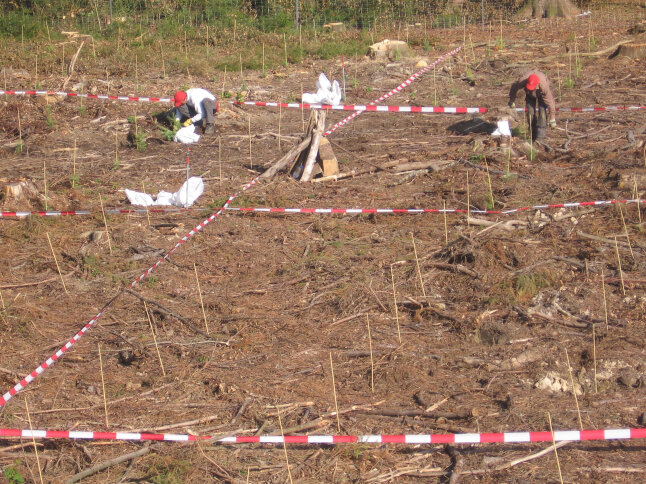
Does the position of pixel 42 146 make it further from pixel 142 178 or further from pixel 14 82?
pixel 14 82

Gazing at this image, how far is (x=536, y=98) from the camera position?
1135cm

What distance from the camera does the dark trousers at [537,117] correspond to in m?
11.3

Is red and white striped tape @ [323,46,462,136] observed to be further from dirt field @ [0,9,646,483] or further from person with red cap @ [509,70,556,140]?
person with red cap @ [509,70,556,140]

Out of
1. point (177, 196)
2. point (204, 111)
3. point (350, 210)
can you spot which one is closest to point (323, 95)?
point (204, 111)

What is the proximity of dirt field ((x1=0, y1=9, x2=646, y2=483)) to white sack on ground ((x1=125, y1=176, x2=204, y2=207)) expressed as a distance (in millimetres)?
191

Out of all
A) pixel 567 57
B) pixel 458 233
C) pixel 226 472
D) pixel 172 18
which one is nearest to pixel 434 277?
pixel 458 233

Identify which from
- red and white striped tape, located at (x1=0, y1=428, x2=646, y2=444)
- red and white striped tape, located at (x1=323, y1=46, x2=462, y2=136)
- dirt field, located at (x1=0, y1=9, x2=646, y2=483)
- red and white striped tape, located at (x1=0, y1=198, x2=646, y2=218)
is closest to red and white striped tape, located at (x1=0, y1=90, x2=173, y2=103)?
dirt field, located at (x1=0, y1=9, x2=646, y2=483)

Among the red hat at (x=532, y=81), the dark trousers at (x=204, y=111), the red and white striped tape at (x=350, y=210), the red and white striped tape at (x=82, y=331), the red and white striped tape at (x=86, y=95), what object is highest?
the red hat at (x=532, y=81)

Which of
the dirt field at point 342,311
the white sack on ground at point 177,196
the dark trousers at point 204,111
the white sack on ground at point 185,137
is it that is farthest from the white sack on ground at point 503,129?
the white sack on ground at point 185,137

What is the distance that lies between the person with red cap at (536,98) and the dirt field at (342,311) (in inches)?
16.0

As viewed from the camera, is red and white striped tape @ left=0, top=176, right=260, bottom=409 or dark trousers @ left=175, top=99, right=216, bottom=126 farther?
dark trousers @ left=175, top=99, right=216, bottom=126

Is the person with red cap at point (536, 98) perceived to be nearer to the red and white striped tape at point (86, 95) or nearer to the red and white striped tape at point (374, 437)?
the red and white striped tape at point (86, 95)

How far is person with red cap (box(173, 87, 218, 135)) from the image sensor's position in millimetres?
12664

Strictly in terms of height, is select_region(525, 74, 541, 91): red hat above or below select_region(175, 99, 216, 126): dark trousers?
above
